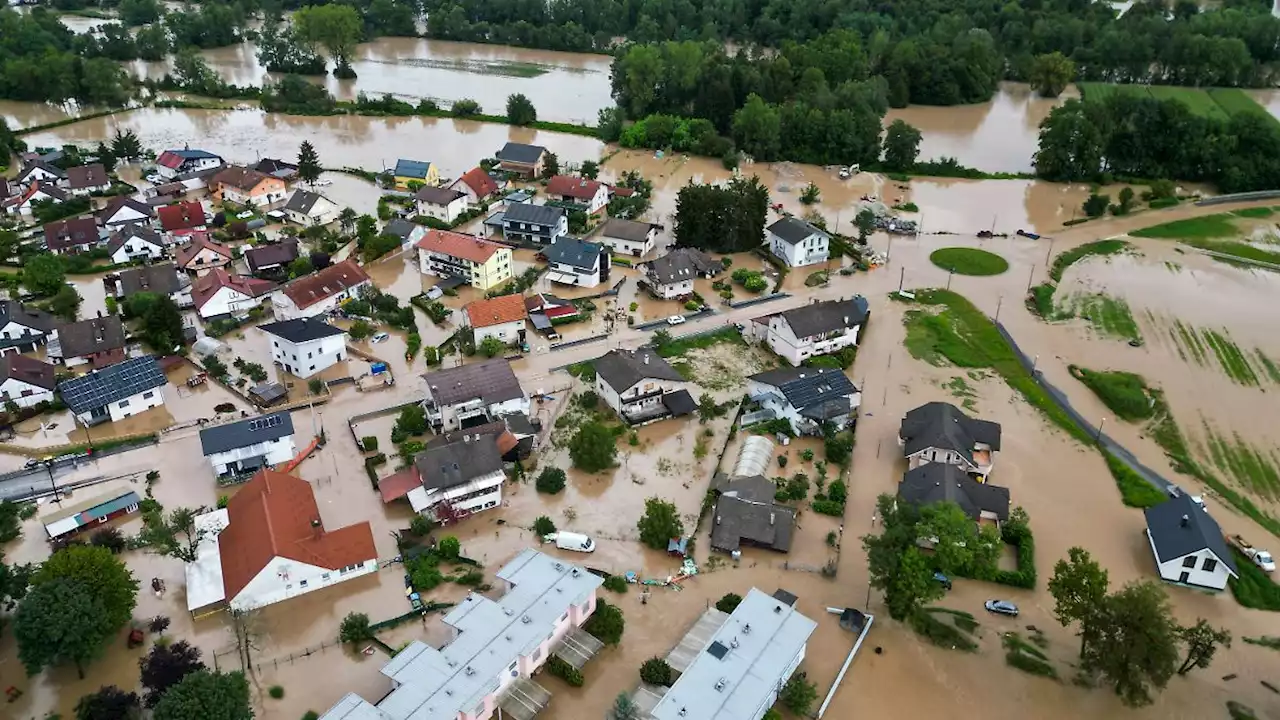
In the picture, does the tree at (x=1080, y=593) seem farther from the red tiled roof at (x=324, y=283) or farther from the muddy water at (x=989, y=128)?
the muddy water at (x=989, y=128)

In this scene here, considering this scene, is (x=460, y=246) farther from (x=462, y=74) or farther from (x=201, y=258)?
(x=462, y=74)

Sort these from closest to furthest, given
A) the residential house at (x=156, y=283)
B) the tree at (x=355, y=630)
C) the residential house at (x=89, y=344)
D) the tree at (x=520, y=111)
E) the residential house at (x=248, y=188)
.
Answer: the tree at (x=355, y=630), the residential house at (x=89, y=344), the residential house at (x=156, y=283), the residential house at (x=248, y=188), the tree at (x=520, y=111)

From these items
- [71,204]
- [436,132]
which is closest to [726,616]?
[71,204]

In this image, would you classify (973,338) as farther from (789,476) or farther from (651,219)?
(651,219)

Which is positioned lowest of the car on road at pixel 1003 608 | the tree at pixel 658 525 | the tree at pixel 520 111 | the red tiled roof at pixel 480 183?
the car on road at pixel 1003 608

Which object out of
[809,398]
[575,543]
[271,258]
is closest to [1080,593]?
[809,398]

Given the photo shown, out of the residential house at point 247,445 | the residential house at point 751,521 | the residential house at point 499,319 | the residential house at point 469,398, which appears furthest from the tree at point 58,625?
the residential house at point 499,319

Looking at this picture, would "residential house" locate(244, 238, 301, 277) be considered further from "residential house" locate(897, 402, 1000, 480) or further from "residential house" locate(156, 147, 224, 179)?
"residential house" locate(897, 402, 1000, 480)
